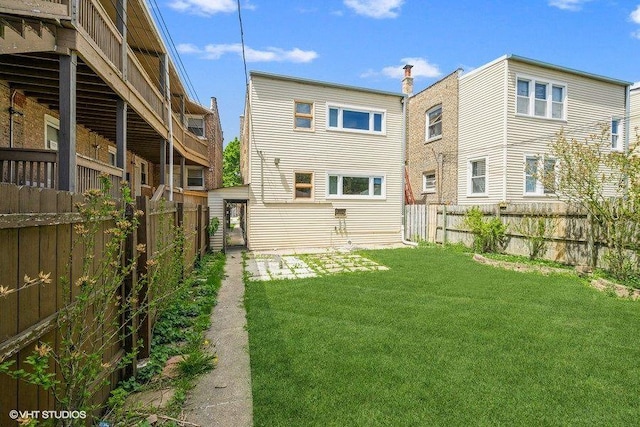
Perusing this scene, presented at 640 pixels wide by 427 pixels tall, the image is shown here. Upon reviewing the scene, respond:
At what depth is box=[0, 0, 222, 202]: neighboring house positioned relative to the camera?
185 inches

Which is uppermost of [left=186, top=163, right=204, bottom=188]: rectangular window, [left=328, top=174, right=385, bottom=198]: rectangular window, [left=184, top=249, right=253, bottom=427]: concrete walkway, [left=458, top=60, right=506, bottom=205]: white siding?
[left=458, top=60, right=506, bottom=205]: white siding

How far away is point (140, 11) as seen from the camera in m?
8.66

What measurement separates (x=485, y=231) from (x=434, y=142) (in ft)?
21.9

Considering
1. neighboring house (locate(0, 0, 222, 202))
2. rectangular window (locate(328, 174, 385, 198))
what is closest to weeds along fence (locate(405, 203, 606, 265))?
rectangular window (locate(328, 174, 385, 198))

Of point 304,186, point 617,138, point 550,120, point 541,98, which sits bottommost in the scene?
point 304,186

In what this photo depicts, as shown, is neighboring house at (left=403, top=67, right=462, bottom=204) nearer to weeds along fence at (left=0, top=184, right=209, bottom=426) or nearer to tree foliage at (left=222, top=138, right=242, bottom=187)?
weeds along fence at (left=0, top=184, right=209, bottom=426)

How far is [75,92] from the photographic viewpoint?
526cm

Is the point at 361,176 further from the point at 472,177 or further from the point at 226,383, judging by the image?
the point at 226,383

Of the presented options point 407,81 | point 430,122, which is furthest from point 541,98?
point 407,81

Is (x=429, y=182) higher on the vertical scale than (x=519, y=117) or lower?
lower

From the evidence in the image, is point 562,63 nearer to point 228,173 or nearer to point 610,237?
point 610,237

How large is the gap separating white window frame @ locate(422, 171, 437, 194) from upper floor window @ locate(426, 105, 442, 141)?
5.72 feet

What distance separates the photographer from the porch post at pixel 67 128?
4.84 m

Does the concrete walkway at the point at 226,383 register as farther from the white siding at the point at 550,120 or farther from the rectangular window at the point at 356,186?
the white siding at the point at 550,120
